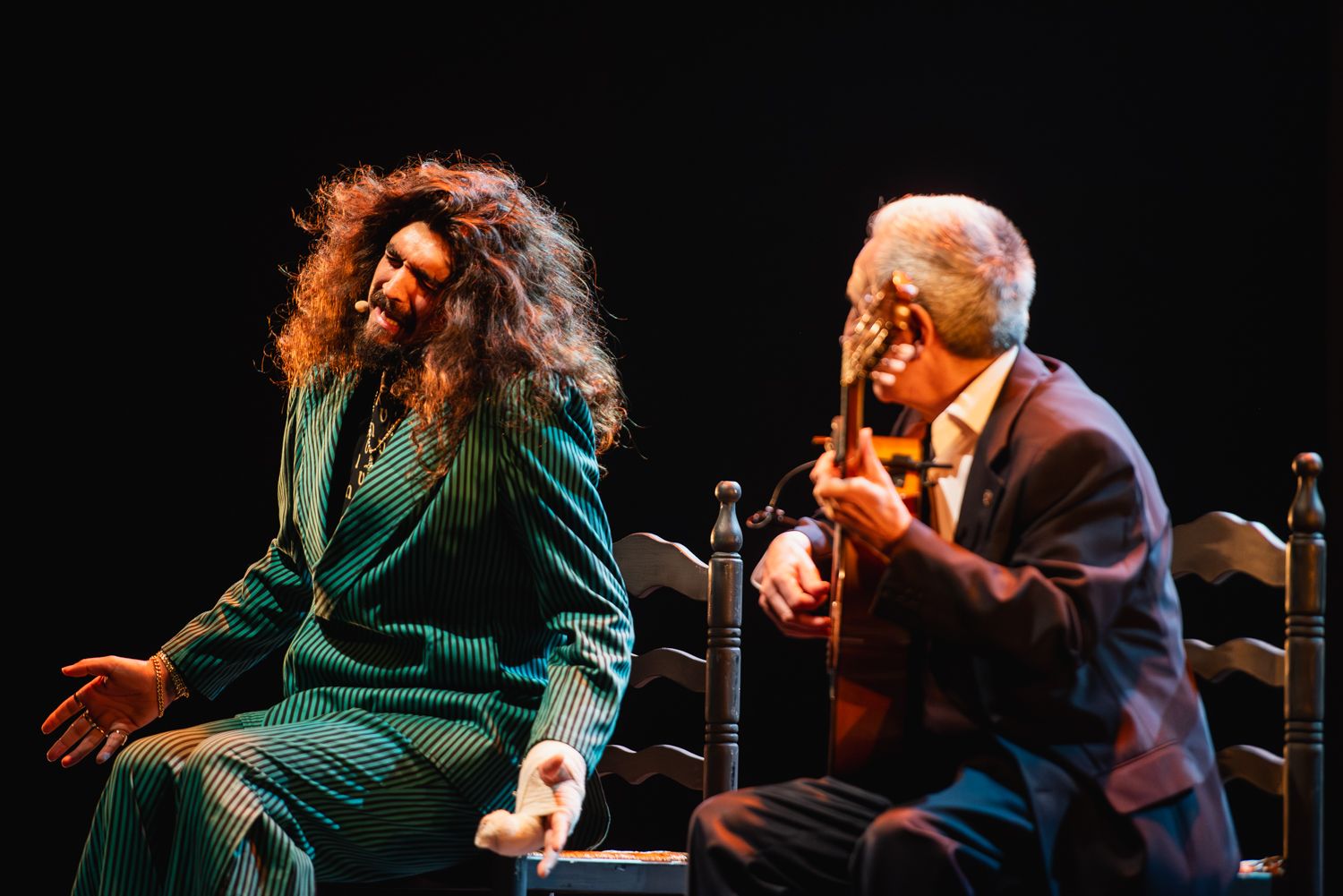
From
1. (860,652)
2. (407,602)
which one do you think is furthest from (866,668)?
(407,602)

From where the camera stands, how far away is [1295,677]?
89.7 inches

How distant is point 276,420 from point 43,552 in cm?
57

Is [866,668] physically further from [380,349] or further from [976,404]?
[380,349]

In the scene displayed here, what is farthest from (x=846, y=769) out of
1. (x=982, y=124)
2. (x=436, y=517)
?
(x=982, y=124)

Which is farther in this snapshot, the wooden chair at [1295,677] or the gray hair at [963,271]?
the wooden chair at [1295,677]

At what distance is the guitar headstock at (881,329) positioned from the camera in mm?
1895

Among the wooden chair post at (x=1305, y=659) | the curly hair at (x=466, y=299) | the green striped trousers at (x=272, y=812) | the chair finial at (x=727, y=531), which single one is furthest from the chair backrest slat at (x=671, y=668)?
the wooden chair post at (x=1305, y=659)

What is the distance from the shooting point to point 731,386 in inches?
127

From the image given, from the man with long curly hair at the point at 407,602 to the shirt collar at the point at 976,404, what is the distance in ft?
1.72

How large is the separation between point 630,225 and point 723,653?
114 cm

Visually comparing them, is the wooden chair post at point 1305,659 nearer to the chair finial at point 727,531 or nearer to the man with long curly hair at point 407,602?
the chair finial at point 727,531

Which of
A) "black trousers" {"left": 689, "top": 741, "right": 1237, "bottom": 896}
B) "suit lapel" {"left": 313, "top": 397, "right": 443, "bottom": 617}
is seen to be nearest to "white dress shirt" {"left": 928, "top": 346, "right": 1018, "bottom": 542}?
"black trousers" {"left": 689, "top": 741, "right": 1237, "bottom": 896}

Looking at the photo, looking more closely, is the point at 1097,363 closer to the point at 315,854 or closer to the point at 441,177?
the point at 441,177

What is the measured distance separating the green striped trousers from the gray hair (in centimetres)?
93
